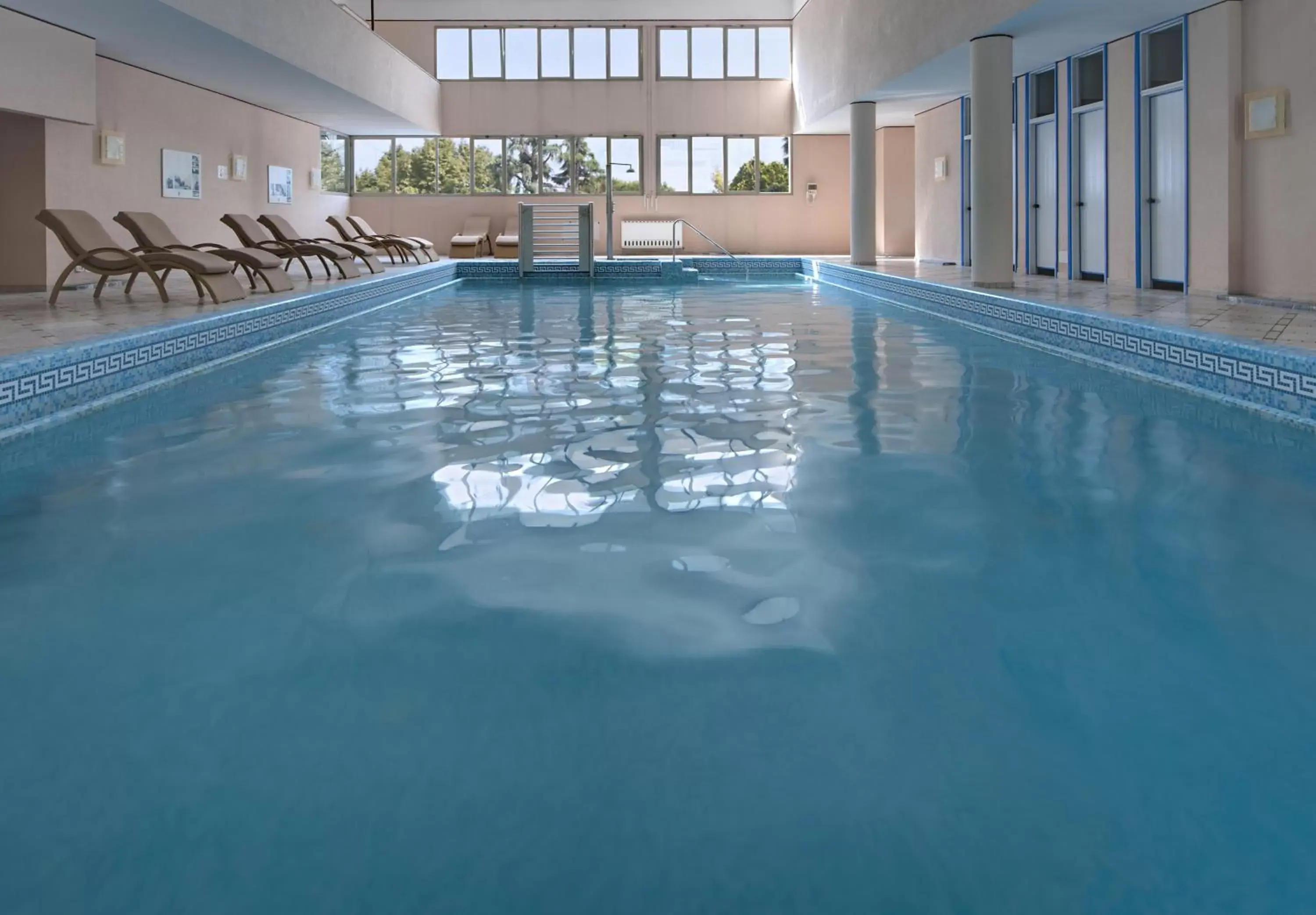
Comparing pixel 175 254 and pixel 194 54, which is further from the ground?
pixel 194 54

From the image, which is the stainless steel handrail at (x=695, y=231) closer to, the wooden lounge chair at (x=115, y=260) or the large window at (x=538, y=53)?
the large window at (x=538, y=53)

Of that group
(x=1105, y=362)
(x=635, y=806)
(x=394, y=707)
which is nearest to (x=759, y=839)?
(x=635, y=806)

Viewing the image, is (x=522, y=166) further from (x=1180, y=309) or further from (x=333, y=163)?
(x=1180, y=309)

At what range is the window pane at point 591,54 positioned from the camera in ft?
73.4

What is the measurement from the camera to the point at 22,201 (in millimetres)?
11602

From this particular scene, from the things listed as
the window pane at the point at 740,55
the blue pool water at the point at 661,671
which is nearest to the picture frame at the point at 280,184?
the window pane at the point at 740,55

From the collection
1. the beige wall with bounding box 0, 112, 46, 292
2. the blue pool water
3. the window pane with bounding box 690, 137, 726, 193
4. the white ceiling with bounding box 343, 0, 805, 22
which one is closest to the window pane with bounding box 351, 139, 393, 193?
the white ceiling with bounding box 343, 0, 805, 22

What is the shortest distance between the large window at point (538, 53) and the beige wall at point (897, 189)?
4.98 meters

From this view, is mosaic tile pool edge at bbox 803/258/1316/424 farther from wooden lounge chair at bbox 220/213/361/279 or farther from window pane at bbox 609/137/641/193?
window pane at bbox 609/137/641/193

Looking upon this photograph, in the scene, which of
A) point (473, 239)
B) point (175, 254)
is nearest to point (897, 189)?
point (473, 239)

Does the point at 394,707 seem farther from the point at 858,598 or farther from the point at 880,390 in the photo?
the point at 880,390

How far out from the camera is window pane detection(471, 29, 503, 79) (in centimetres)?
2230

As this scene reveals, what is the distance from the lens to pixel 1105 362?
7.53 m

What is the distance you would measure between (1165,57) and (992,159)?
1.69 m
